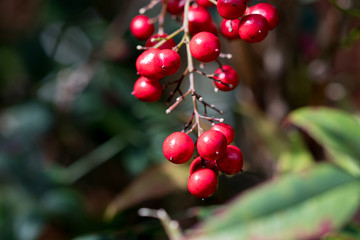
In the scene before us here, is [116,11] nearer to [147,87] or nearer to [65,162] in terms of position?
[65,162]

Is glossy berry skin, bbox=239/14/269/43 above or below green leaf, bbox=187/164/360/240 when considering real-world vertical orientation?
above

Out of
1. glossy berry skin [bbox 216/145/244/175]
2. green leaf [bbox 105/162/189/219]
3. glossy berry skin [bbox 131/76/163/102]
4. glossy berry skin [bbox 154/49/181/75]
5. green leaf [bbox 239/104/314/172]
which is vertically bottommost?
green leaf [bbox 239/104/314/172]

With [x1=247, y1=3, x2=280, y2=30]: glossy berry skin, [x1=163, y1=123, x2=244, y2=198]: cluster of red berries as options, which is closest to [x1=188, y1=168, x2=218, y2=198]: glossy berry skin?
[x1=163, y1=123, x2=244, y2=198]: cluster of red berries

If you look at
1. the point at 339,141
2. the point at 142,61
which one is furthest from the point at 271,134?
the point at 142,61

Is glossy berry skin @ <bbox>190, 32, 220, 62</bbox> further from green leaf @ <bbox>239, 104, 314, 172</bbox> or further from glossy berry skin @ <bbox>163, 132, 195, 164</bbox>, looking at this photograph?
green leaf @ <bbox>239, 104, 314, 172</bbox>

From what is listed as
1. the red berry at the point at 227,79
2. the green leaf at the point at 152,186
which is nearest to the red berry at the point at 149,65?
the red berry at the point at 227,79

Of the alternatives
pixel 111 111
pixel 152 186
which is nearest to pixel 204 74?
pixel 152 186
